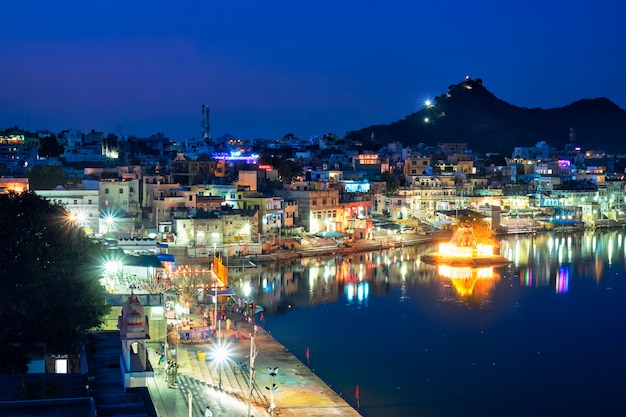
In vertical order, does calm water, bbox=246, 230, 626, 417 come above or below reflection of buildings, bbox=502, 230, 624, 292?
below

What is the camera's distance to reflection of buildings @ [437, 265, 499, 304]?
19500 mm

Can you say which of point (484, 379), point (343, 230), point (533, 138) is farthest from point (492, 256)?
point (533, 138)

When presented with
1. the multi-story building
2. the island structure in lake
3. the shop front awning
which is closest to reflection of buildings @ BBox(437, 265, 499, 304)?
the island structure in lake

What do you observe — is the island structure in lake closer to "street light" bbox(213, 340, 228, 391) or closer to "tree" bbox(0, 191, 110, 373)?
"street light" bbox(213, 340, 228, 391)

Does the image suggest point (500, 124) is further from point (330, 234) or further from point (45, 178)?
point (45, 178)

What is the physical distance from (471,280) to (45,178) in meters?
13.1

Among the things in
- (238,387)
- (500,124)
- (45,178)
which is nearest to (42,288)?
(238,387)

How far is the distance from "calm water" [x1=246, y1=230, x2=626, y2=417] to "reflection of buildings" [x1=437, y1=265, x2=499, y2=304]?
0.09 ft

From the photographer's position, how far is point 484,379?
12.9 metres

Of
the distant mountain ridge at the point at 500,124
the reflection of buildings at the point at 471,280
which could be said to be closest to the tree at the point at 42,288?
the reflection of buildings at the point at 471,280

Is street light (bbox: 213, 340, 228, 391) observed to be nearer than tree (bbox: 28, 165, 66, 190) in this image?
Yes

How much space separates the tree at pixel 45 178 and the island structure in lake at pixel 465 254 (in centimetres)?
1129

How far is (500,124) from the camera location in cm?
9988

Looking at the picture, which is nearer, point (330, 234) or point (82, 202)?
point (82, 202)
